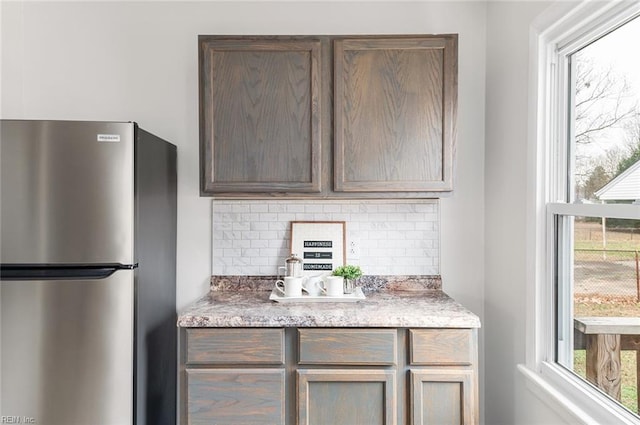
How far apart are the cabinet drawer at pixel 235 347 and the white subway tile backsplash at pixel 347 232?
2.11ft

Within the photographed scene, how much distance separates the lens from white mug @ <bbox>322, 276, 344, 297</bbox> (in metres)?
2.18

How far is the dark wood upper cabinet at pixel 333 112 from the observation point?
2.10 meters

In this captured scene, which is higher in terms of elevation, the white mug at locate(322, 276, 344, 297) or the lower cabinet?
the white mug at locate(322, 276, 344, 297)

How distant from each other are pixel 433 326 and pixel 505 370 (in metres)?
0.63

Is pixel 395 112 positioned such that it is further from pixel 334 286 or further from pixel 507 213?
pixel 334 286

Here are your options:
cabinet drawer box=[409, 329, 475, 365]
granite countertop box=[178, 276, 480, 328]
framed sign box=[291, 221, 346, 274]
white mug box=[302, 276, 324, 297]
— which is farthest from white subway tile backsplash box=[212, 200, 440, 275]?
cabinet drawer box=[409, 329, 475, 365]

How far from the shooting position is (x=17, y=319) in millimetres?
1748

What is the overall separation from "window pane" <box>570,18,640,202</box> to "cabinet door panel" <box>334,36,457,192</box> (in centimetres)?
55

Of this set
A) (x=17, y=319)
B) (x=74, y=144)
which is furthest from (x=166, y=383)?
(x=74, y=144)

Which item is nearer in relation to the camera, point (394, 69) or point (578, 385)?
point (578, 385)

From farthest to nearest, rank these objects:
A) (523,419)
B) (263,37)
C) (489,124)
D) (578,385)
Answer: (489,124) < (263,37) < (523,419) < (578,385)

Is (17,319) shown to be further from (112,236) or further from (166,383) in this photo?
(166,383)

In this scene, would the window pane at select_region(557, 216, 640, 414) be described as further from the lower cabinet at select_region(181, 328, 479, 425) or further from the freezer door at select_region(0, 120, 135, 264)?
the freezer door at select_region(0, 120, 135, 264)

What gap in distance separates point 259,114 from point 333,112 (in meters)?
0.36
